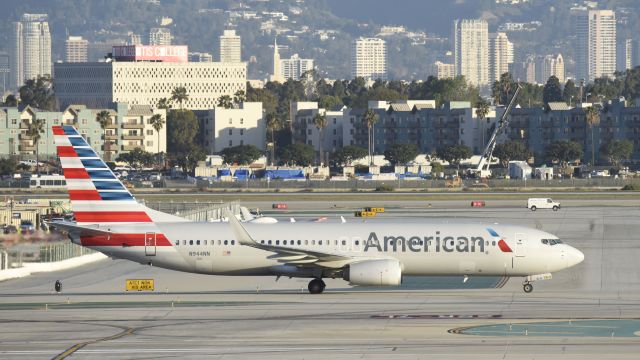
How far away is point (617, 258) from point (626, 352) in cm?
3859

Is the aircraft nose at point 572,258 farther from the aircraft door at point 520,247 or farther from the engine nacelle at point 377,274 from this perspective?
the engine nacelle at point 377,274

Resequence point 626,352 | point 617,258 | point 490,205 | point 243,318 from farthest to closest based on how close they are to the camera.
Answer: point 490,205, point 617,258, point 243,318, point 626,352

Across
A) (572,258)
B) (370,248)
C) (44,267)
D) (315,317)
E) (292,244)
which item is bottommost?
(315,317)

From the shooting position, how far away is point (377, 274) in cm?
6538

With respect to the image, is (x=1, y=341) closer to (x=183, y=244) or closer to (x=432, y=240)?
(x=183, y=244)

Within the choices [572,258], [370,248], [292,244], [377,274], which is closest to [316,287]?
[292,244]

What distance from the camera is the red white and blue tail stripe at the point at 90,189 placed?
220ft

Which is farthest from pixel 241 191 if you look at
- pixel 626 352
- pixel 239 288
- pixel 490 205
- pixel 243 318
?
pixel 626 352

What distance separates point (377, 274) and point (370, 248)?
1.82m

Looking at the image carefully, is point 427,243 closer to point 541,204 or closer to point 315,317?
point 315,317

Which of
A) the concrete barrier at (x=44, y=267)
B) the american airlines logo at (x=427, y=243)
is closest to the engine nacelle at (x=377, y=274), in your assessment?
the american airlines logo at (x=427, y=243)

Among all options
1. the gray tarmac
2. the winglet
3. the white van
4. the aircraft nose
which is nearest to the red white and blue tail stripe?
the gray tarmac

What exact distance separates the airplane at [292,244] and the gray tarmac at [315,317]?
4.27 feet

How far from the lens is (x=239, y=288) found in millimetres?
69938
